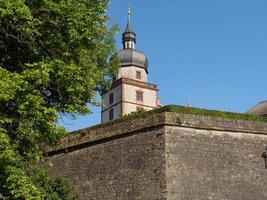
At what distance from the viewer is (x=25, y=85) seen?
37.2 ft

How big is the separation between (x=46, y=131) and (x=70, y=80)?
136 centimetres

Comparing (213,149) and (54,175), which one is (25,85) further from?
(54,175)

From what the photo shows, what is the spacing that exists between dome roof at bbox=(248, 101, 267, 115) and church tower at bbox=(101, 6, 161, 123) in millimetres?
25171

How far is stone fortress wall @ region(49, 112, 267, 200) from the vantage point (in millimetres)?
18172

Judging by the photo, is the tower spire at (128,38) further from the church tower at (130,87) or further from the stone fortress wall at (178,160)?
the stone fortress wall at (178,160)

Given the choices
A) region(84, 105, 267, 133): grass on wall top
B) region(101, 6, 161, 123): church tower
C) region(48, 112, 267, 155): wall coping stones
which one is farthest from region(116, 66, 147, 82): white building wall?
region(84, 105, 267, 133): grass on wall top

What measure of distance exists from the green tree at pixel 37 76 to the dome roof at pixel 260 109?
18.0m

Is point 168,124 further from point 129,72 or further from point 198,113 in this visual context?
point 129,72

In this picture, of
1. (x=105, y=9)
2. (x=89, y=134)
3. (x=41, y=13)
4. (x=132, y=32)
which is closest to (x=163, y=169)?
(x=89, y=134)

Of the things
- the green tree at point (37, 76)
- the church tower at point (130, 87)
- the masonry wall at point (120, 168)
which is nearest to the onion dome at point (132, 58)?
the church tower at point (130, 87)

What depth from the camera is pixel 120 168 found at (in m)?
19.6

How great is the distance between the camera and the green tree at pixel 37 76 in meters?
11.2

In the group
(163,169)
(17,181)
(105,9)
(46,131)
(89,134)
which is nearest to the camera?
(17,181)

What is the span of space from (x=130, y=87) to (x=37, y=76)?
4774cm
